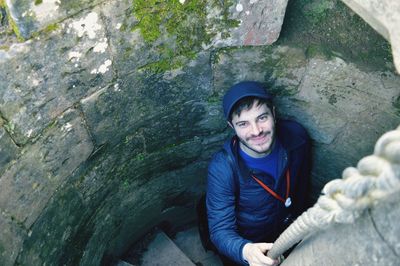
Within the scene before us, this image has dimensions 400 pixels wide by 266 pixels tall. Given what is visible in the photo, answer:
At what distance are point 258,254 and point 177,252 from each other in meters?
1.65

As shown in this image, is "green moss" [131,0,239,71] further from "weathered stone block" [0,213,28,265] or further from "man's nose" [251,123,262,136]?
"weathered stone block" [0,213,28,265]

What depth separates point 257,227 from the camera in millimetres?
3467

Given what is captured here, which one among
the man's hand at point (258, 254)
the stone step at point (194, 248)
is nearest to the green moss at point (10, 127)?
the man's hand at point (258, 254)

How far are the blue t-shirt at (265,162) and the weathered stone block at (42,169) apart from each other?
1.19 m

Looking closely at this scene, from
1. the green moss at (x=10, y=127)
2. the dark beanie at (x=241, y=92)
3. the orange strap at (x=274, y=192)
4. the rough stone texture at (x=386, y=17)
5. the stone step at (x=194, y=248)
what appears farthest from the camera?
the stone step at (x=194, y=248)

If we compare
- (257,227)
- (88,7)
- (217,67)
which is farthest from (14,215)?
(257,227)

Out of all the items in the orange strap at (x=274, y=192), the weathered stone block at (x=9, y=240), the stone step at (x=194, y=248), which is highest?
the weathered stone block at (x=9, y=240)

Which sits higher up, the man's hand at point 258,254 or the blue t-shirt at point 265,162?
the blue t-shirt at point 265,162

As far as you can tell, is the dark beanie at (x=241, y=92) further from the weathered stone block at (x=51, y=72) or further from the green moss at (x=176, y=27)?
the weathered stone block at (x=51, y=72)

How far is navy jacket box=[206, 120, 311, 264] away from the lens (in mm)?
3246

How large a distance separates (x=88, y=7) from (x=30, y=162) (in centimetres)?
94

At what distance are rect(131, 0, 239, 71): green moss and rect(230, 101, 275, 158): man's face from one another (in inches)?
23.0

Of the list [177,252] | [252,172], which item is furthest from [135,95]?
[177,252]

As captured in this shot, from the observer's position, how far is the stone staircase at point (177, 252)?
13.8ft
